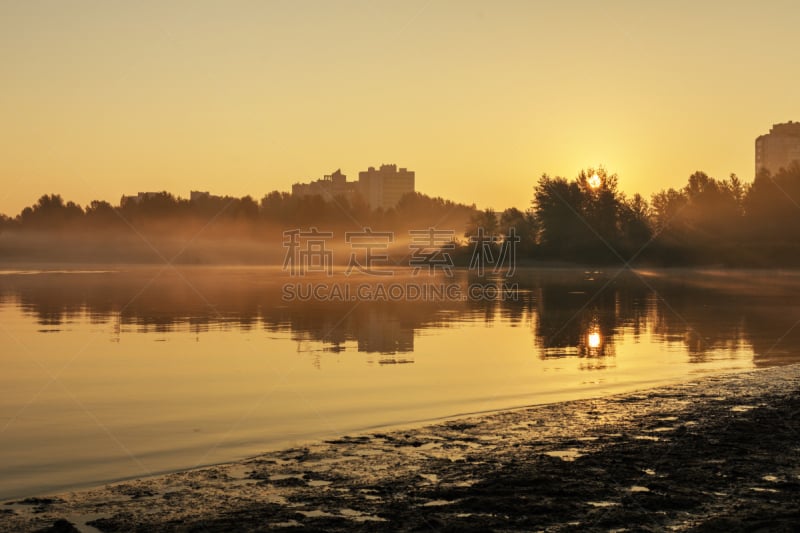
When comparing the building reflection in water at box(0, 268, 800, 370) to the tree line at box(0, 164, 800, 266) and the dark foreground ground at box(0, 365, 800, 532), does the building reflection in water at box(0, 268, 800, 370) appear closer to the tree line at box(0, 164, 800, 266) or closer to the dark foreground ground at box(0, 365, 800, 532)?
the dark foreground ground at box(0, 365, 800, 532)

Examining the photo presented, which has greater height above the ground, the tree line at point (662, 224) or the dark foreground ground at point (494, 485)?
the tree line at point (662, 224)

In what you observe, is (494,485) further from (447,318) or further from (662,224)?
(662,224)

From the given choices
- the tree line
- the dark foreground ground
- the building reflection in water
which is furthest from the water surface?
the tree line

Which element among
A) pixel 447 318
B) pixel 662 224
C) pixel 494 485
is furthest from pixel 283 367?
pixel 662 224

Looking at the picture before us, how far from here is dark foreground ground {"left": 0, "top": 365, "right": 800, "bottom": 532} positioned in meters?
9.04

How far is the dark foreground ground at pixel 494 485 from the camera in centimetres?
904

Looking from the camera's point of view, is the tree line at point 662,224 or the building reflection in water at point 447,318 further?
the tree line at point 662,224

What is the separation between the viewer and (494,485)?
1034 centimetres

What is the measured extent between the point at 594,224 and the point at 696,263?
2375 centimetres

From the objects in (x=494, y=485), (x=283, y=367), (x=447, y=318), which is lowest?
(x=494, y=485)

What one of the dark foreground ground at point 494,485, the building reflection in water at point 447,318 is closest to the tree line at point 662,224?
the building reflection in water at point 447,318

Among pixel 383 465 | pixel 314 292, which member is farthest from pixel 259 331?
pixel 314 292

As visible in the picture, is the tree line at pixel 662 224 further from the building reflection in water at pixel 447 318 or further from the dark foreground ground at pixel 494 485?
the dark foreground ground at pixel 494 485

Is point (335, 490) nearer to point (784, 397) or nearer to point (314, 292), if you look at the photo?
point (784, 397)
